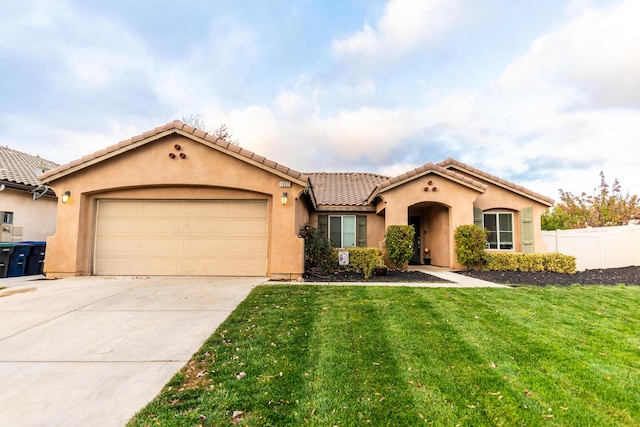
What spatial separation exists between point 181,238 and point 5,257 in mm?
5707

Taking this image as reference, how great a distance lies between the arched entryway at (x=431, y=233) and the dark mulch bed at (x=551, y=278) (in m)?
2.07

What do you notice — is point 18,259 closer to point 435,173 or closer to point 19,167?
point 19,167

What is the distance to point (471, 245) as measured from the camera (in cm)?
1157

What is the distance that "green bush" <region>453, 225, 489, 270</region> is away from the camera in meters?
11.5

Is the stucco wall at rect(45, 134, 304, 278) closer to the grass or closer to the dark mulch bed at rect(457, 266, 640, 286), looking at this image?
the grass

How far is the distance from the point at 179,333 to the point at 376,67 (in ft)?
43.5

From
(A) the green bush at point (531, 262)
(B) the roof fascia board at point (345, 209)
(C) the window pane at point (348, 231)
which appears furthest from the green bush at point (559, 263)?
(C) the window pane at point (348, 231)

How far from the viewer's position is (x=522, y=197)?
1357 cm

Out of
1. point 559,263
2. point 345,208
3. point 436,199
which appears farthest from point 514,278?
point 345,208

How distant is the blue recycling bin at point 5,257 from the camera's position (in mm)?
9711

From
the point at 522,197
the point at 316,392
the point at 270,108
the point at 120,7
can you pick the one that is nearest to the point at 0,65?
the point at 120,7

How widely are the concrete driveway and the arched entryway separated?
8961 mm

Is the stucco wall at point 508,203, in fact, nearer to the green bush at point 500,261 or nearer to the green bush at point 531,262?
the green bush at point 531,262

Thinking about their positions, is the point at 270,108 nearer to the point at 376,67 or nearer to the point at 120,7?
the point at 376,67
